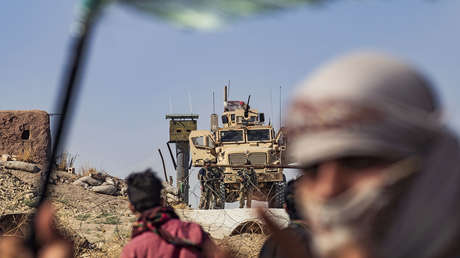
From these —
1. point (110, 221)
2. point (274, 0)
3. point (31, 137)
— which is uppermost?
point (274, 0)

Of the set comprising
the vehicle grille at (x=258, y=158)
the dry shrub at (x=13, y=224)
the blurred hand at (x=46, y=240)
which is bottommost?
the dry shrub at (x=13, y=224)

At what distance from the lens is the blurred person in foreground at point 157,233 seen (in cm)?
300

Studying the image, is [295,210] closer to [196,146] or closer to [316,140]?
[316,140]

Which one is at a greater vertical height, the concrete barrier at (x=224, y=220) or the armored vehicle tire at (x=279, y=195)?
the concrete barrier at (x=224, y=220)

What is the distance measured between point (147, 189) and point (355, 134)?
2.44m

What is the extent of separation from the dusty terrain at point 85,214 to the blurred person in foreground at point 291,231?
3.46 meters

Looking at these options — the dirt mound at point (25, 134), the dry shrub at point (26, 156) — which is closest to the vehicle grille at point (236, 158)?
the dirt mound at point (25, 134)

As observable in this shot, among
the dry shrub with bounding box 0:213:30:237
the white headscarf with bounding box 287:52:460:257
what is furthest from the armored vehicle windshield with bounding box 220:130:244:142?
the white headscarf with bounding box 287:52:460:257

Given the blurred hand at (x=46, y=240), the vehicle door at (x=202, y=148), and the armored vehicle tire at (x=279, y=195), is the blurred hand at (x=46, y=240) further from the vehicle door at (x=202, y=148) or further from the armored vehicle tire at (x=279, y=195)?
the vehicle door at (x=202, y=148)

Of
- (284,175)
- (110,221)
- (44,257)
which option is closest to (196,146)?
(284,175)

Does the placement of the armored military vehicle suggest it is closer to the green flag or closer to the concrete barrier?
the concrete barrier

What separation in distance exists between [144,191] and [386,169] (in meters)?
2.46

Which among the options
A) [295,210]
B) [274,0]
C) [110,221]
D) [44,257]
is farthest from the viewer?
[110,221]

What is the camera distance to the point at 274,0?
1.17 meters
